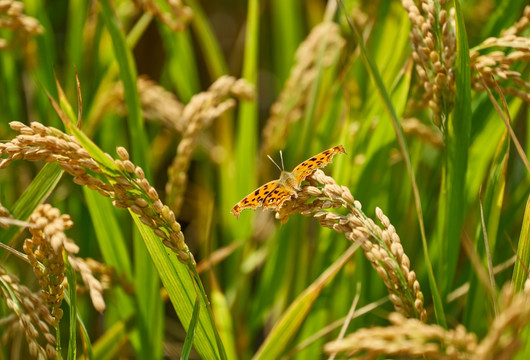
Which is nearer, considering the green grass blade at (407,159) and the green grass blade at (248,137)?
the green grass blade at (407,159)

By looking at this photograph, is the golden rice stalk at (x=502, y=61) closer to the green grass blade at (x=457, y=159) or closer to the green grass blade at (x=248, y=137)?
the green grass blade at (x=457, y=159)

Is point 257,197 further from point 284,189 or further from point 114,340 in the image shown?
point 114,340

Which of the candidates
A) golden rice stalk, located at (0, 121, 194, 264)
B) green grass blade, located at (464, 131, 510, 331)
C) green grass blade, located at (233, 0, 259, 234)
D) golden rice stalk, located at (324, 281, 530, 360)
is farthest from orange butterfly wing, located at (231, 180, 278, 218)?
green grass blade, located at (233, 0, 259, 234)

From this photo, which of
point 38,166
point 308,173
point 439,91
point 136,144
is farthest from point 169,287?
point 38,166

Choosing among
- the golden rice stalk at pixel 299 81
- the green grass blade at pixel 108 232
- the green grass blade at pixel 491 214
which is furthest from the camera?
the golden rice stalk at pixel 299 81

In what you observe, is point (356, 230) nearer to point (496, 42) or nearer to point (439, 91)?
point (439, 91)

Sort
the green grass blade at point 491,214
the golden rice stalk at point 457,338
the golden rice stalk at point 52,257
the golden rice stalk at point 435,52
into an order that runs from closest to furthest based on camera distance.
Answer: the golden rice stalk at point 457,338 → the golden rice stalk at point 52,257 → the golden rice stalk at point 435,52 → the green grass blade at point 491,214

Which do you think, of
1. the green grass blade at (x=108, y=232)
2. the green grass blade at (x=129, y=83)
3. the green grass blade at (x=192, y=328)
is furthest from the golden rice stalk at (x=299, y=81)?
the green grass blade at (x=192, y=328)
